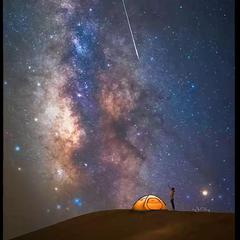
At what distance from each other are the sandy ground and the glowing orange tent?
0.50 m

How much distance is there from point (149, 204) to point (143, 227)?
372 cm

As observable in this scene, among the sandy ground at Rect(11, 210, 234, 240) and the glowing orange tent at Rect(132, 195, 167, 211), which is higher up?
the glowing orange tent at Rect(132, 195, 167, 211)

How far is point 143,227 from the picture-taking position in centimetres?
1267

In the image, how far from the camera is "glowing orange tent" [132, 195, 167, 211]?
16.0 metres

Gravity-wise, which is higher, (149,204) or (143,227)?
(149,204)

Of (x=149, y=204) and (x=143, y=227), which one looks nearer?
(x=143, y=227)

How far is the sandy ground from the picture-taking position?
1095 cm

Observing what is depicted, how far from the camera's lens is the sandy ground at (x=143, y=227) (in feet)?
35.9

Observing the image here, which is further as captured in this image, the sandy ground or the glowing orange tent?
the glowing orange tent

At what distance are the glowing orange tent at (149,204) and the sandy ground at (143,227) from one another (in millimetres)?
496

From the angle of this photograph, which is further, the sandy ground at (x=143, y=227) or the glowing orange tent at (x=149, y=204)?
the glowing orange tent at (x=149, y=204)

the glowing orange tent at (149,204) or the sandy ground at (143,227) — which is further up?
the glowing orange tent at (149,204)

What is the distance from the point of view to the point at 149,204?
53.7ft
